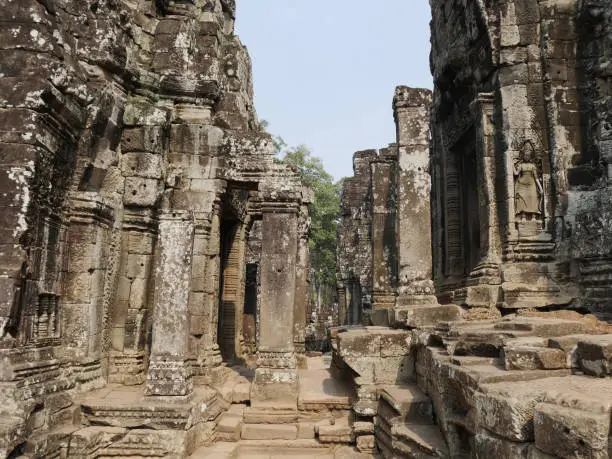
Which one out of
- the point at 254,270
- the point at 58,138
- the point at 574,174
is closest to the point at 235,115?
the point at 58,138

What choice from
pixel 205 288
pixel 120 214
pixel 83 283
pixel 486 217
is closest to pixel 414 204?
pixel 486 217

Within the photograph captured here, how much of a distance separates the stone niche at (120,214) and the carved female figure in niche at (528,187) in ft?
15.2

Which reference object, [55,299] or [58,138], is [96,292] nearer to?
[55,299]

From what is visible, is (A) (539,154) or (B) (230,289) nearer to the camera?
(A) (539,154)

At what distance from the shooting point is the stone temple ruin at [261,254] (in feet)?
16.9

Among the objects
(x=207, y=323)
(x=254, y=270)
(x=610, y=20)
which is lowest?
(x=207, y=323)

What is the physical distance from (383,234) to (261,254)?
6.47 m

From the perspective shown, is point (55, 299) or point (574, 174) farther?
point (574, 174)

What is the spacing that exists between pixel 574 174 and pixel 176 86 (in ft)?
25.4

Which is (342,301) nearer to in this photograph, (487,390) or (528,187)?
(528,187)

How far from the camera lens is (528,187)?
31.6 feet

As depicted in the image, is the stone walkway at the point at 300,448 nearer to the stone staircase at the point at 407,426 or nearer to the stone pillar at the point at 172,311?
the stone staircase at the point at 407,426

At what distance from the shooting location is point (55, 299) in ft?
21.5

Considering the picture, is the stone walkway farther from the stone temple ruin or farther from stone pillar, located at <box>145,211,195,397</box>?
stone pillar, located at <box>145,211,195,397</box>
